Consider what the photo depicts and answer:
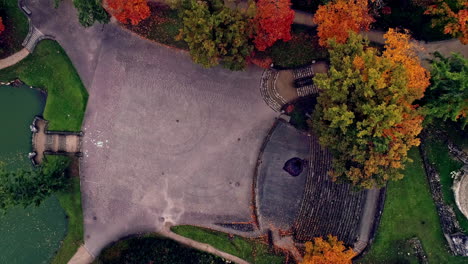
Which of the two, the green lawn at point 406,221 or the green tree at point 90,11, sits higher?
the green tree at point 90,11

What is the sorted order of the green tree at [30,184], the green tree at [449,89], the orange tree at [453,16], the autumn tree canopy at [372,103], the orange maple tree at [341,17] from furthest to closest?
1. the green tree at [30,184]
2. the orange maple tree at [341,17]
3. the orange tree at [453,16]
4. the autumn tree canopy at [372,103]
5. the green tree at [449,89]

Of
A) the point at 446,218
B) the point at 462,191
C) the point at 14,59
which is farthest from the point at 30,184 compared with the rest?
the point at 462,191

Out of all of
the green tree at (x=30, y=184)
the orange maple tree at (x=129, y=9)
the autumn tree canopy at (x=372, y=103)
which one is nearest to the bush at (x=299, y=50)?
the autumn tree canopy at (x=372, y=103)

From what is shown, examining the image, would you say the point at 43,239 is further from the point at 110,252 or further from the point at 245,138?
the point at 245,138

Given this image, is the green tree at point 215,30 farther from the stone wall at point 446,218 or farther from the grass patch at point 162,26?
the stone wall at point 446,218

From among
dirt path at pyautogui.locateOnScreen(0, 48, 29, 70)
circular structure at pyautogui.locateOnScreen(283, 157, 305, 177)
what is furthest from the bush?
dirt path at pyautogui.locateOnScreen(0, 48, 29, 70)

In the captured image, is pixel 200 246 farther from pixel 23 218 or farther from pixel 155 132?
pixel 23 218
